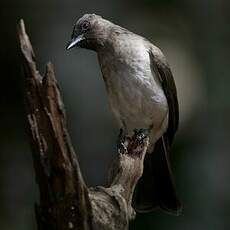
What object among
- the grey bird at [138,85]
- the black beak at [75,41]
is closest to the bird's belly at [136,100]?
the grey bird at [138,85]

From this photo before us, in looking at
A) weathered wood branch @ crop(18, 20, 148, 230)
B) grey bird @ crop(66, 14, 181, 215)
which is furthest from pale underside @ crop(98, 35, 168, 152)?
weathered wood branch @ crop(18, 20, 148, 230)

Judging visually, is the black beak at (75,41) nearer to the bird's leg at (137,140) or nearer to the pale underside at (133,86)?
the pale underside at (133,86)

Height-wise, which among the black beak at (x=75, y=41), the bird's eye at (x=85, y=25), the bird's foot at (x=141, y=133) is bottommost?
the bird's foot at (x=141, y=133)

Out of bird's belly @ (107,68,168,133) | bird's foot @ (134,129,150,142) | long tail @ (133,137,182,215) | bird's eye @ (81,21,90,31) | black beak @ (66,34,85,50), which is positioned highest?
bird's eye @ (81,21,90,31)

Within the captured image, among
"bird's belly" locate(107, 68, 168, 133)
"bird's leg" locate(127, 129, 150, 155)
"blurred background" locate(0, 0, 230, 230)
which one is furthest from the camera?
"blurred background" locate(0, 0, 230, 230)

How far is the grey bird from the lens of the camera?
7.39 m

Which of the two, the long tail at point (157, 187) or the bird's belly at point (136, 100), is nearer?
the bird's belly at point (136, 100)

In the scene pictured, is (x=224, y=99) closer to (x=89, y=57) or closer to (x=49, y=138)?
(x=89, y=57)

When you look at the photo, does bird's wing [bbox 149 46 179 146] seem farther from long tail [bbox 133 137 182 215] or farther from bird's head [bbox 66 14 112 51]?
bird's head [bbox 66 14 112 51]

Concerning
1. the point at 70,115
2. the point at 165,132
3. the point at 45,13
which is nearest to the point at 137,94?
the point at 165,132

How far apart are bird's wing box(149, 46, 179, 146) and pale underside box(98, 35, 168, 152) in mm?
46

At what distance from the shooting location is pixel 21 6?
33.1 ft

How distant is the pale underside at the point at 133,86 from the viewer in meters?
7.37

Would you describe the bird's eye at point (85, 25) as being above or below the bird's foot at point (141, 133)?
above
